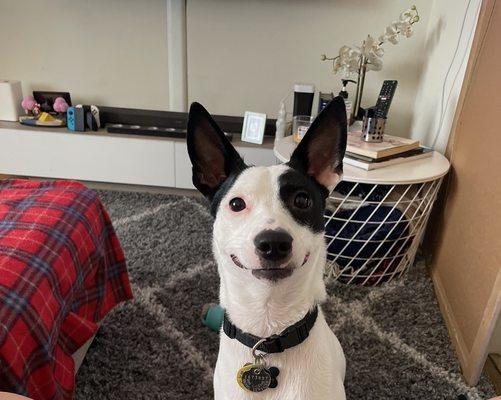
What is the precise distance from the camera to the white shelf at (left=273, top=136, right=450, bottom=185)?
1.57 metres

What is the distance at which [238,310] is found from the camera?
0.88 m

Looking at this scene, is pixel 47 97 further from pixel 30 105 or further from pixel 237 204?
pixel 237 204

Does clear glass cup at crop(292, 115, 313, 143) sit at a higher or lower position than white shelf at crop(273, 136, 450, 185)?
higher

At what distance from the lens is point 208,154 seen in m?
0.94

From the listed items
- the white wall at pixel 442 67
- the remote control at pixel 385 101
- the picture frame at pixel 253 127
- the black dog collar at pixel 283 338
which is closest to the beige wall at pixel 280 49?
the white wall at pixel 442 67

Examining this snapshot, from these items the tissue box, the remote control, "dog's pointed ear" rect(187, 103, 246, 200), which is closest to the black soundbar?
the tissue box

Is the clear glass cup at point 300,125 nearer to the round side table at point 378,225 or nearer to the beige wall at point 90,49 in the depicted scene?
the round side table at point 378,225

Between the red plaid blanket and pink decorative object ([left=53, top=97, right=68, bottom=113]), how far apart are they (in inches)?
57.6

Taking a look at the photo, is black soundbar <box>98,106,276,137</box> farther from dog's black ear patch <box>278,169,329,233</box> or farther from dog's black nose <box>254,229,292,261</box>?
dog's black nose <box>254,229,292,261</box>

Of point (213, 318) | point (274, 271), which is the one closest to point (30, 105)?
point (213, 318)

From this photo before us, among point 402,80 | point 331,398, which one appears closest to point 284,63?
point 402,80

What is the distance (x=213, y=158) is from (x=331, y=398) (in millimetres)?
576

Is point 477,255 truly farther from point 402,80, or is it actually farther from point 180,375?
point 402,80

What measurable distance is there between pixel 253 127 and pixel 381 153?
1003 mm
